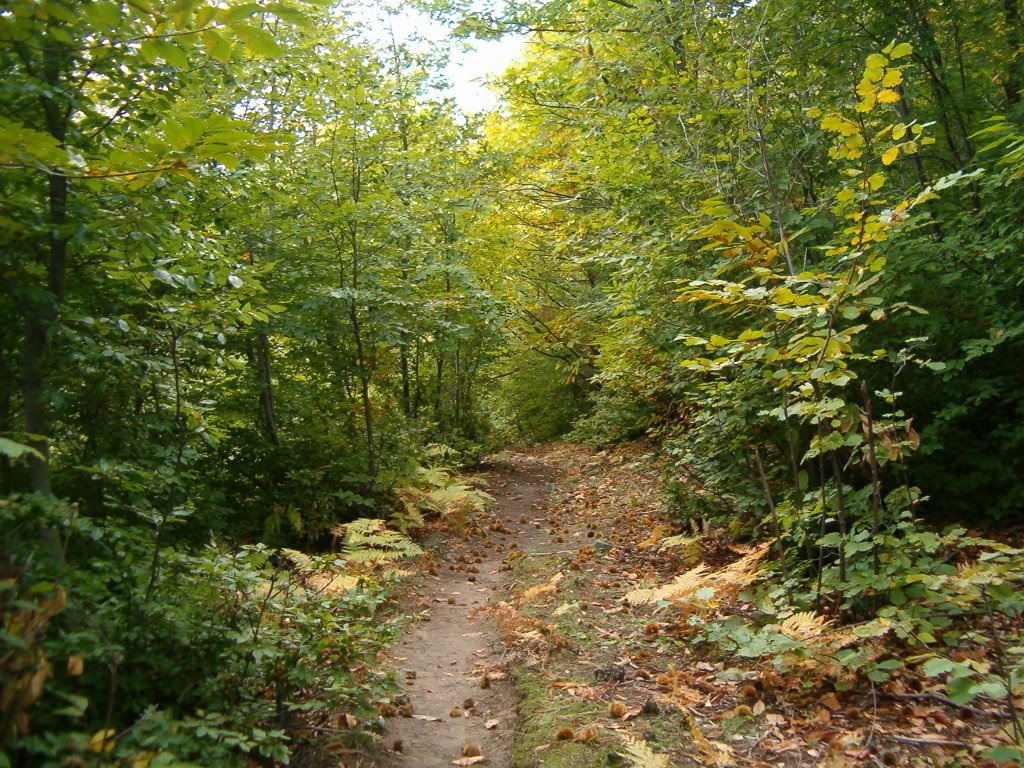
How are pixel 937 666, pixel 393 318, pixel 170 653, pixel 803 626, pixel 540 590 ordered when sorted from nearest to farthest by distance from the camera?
1. pixel 937 666
2. pixel 170 653
3. pixel 803 626
4. pixel 540 590
5. pixel 393 318

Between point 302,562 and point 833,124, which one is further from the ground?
point 833,124

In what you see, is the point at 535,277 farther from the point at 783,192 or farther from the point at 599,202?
the point at 783,192

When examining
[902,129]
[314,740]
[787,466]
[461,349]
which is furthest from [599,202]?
[314,740]

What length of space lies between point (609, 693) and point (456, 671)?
4.39ft

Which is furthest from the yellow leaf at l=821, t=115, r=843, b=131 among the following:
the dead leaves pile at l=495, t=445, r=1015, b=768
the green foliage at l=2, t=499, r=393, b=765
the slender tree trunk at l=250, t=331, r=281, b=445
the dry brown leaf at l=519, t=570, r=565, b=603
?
the slender tree trunk at l=250, t=331, r=281, b=445

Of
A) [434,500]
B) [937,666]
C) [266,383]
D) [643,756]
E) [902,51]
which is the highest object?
[902,51]

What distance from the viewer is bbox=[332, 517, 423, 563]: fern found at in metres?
6.57

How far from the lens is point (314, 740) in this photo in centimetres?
344

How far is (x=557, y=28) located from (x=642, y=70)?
9.15 feet

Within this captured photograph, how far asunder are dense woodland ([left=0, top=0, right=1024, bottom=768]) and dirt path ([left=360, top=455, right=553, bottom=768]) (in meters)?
0.47

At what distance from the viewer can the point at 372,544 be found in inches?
280

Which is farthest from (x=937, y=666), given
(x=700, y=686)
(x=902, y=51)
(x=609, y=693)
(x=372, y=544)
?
(x=372, y=544)

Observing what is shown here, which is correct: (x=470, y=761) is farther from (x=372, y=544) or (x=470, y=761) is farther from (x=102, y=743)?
(x=372, y=544)

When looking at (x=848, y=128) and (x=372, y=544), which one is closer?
(x=848, y=128)
